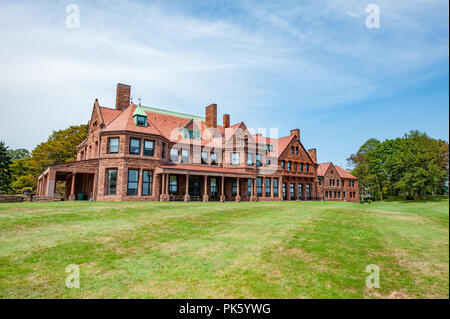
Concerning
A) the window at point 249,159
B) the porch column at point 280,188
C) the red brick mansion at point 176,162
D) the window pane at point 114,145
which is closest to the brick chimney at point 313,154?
the red brick mansion at point 176,162

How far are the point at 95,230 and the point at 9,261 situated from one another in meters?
3.55

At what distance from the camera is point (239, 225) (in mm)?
12727

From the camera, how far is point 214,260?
748cm

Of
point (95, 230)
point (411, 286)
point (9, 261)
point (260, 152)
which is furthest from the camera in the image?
point (260, 152)

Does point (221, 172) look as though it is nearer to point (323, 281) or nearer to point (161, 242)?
point (161, 242)

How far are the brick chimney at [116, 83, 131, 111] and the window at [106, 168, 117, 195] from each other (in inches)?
408

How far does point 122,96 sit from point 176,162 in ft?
38.9

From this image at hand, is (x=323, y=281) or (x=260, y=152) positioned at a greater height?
(x=260, y=152)

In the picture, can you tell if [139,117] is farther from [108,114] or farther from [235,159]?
[235,159]

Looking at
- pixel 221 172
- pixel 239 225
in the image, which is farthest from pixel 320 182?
pixel 239 225

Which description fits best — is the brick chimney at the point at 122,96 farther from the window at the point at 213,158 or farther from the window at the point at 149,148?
the window at the point at 213,158

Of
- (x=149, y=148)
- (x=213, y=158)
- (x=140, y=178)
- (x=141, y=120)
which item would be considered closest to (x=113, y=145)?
(x=149, y=148)

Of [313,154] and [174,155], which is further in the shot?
[313,154]

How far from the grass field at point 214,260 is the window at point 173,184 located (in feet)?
61.5
